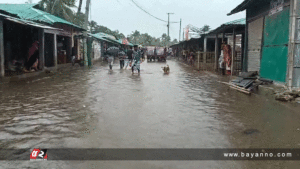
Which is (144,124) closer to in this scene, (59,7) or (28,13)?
(28,13)

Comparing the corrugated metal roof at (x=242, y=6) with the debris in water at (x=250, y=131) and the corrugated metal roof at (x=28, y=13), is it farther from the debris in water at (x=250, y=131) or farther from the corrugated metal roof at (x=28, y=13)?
the corrugated metal roof at (x=28, y=13)

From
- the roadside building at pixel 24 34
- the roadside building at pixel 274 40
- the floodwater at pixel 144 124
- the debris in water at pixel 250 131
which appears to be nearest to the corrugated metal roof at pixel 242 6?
the roadside building at pixel 274 40

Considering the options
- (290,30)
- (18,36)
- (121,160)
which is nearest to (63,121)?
(121,160)

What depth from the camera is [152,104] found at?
26.8ft

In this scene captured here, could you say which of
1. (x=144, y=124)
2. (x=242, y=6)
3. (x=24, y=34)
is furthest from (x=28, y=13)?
(x=144, y=124)

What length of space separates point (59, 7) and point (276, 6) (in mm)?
28074

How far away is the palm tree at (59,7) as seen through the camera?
109 feet

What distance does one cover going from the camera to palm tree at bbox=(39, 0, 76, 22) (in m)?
33.2

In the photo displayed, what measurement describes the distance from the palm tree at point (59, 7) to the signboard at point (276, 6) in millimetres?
27126

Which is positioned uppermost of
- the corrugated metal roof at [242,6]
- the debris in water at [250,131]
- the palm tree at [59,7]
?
the palm tree at [59,7]

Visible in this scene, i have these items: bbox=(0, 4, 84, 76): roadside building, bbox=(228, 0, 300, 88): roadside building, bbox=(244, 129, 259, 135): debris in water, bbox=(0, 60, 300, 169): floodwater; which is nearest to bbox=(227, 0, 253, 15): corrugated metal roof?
bbox=(228, 0, 300, 88): roadside building

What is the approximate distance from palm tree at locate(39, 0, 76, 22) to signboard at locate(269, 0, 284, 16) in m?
27.1

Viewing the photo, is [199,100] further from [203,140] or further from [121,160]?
[121,160]

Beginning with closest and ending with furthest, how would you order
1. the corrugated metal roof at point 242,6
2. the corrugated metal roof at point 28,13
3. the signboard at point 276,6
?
the signboard at point 276,6
the corrugated metal roof at point 242,6
the corrugated metal roof at point 28,13
